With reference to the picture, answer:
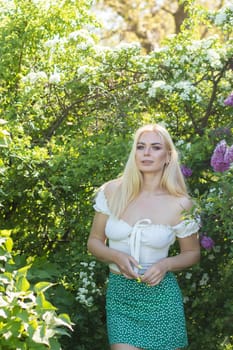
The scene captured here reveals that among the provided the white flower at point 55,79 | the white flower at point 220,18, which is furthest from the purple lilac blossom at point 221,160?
the white flower at point 55,79

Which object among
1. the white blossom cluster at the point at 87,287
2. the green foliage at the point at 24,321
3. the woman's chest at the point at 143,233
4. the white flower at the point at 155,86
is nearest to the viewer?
the green foliage at the point at 24,321

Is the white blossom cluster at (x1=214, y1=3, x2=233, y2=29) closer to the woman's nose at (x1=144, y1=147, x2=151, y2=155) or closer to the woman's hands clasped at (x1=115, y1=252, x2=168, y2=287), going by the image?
the woman's nose at (x1=144, y1=147, x2=151, y2=155)

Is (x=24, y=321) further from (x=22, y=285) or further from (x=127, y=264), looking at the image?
(x=127, y=264)

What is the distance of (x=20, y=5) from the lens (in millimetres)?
6188

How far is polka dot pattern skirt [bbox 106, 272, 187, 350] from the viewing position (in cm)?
395

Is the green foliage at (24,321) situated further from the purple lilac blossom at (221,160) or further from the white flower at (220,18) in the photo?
the white flower at (220,18)

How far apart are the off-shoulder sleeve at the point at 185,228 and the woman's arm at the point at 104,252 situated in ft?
0.99

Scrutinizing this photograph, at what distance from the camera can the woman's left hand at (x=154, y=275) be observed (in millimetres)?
3885

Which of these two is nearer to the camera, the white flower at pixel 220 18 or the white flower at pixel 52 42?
the white flower at pixel 220 18

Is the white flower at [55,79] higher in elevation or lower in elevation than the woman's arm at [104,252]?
higher

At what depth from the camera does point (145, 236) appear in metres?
3.99

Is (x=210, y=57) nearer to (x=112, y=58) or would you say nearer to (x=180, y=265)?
(x=112, y=58)

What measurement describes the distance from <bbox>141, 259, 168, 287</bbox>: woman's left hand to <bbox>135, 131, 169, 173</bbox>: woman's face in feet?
1.70

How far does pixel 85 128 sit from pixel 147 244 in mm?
1955
